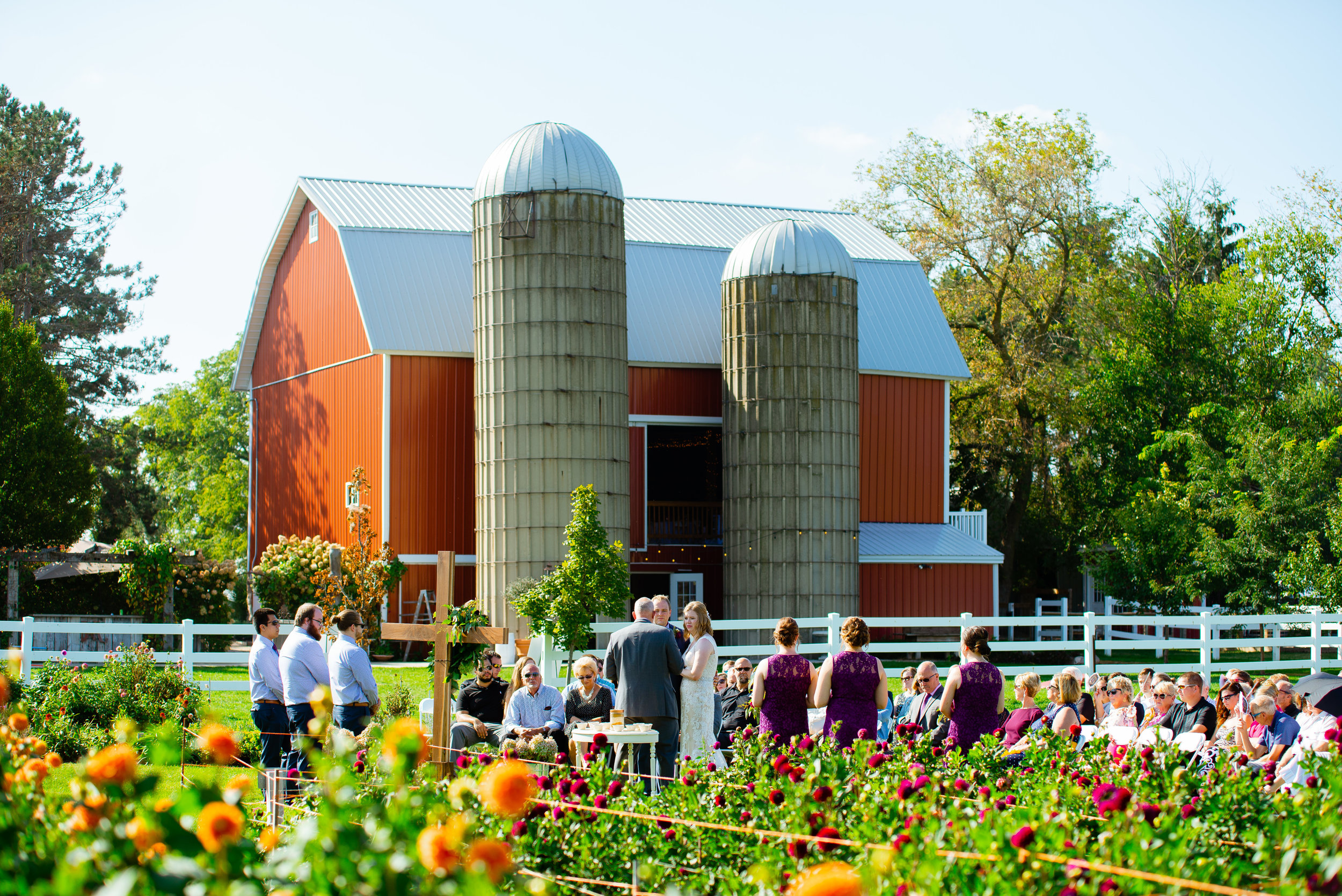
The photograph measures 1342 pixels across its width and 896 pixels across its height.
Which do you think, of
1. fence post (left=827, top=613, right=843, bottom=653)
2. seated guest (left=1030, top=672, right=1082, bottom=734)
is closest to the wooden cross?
seated guest (left=1030, top=672, right=1082, bottom=734)

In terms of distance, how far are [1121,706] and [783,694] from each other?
3160 mm

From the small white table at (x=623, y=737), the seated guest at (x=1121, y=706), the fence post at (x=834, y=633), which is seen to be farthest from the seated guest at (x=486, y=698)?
the fence post at (x=834, y=633)

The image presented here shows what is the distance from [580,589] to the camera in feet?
61.2

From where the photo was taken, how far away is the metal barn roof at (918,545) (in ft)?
83.1

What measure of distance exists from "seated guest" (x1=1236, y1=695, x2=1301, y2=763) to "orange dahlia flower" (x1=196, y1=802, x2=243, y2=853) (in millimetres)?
7066

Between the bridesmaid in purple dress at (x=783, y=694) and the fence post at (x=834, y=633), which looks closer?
the bridesmaid in purple dress at (x=783, y=694)

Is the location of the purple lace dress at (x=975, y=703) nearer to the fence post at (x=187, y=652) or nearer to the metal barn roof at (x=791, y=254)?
the fence post at (x=187, y=652)

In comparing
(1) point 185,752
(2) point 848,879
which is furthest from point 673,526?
(2) point 848,879

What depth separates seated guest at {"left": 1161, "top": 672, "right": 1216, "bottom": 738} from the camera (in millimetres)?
9328

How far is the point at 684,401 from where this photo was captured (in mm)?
25391

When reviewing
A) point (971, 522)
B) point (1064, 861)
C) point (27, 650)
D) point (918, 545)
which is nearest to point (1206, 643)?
point (918, 545)

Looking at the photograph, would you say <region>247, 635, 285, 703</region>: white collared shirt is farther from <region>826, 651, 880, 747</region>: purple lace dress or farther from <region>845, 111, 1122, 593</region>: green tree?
<region>845, 111, 1122, 593</region>: green tree

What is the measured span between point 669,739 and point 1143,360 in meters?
26.9

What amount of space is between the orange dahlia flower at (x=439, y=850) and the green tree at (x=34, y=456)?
27017 mm
